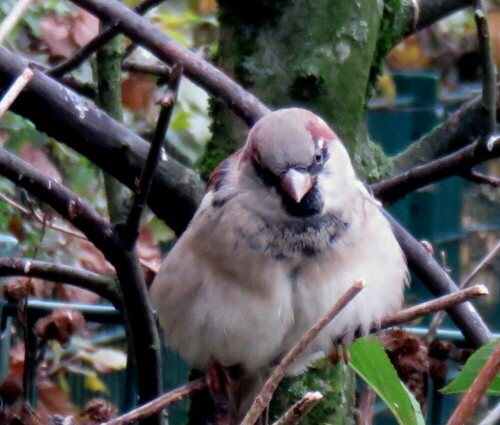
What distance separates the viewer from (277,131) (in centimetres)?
162

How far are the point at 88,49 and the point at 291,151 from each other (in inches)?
20.1

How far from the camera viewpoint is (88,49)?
1.87 m

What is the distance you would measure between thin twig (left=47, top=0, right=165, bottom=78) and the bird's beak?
16.1 inches

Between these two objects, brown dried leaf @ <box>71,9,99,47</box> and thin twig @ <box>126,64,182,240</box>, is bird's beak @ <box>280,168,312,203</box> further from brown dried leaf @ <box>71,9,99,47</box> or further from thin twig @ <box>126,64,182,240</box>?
brown dried leaf @ <box>71,9,99,47</box>

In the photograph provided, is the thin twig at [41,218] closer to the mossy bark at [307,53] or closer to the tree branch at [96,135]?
the tree branch at [96,135]

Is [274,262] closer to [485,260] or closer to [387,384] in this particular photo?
[485,260]

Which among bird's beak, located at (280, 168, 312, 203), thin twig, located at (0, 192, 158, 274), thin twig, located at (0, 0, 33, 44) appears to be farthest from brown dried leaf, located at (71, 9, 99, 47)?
thin twig, located at (0, 0, 33, 44)

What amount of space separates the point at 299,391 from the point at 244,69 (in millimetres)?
676

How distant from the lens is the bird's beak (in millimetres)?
1626

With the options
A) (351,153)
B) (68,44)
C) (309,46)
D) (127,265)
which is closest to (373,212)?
(351,153)

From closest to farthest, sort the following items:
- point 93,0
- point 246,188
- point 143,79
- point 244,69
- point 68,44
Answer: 1. point 93,0
2. point 246,188
3. point 244,69
4. point 68,44
5. point 143,79

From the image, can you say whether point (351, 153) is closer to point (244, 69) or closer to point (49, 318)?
point (244, 69)

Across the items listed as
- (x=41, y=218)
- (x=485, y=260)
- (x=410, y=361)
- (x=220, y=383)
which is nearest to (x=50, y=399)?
(x=41, y=218)

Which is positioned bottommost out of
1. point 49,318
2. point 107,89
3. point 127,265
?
point 49,318
